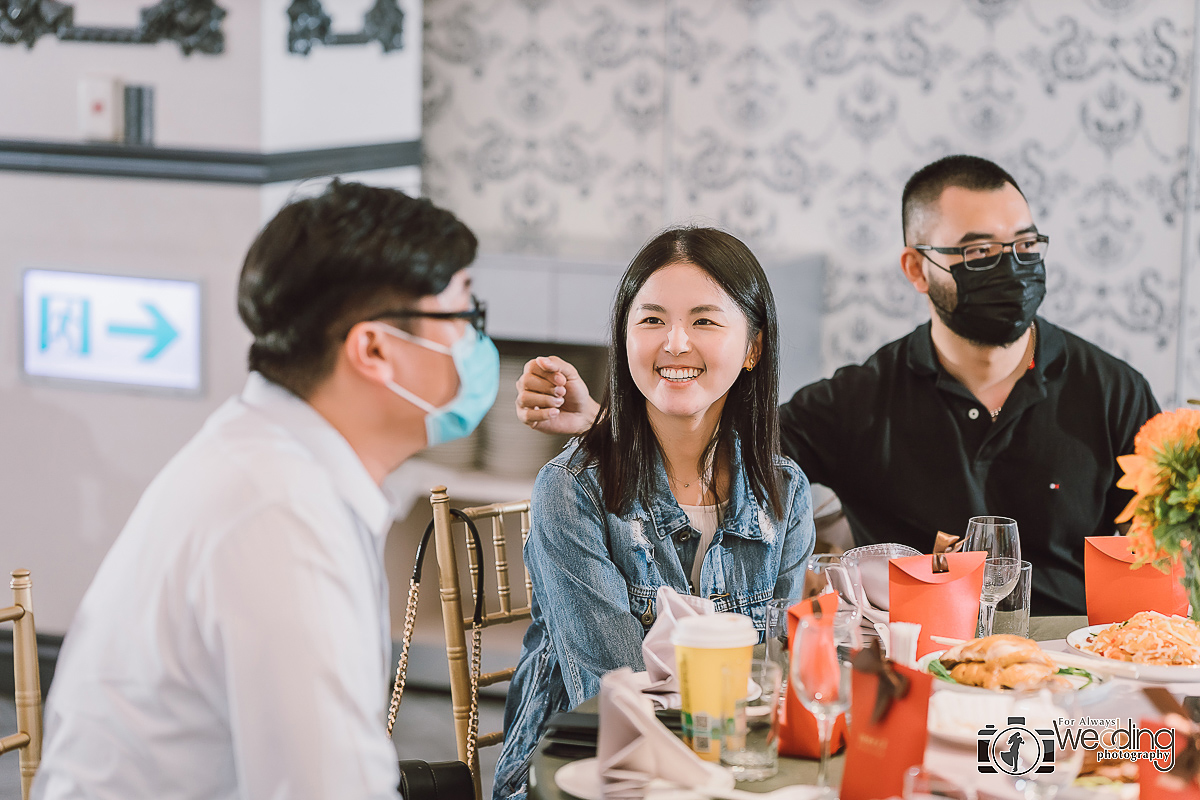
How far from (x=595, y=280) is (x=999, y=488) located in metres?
1.32

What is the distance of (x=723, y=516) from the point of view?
1960 millimetres

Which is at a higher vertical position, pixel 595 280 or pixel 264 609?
pixel 595 280

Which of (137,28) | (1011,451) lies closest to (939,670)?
(1011,451)

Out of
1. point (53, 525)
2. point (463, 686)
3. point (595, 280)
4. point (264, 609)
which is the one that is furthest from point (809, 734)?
point (53, 525)

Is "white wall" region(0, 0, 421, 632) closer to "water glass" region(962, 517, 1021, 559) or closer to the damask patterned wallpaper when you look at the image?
the damask patterned wallpaper

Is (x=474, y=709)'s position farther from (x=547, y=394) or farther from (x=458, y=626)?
(x=547, y=394)

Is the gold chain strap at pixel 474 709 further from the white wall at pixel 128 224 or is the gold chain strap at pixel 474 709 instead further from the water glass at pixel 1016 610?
the white wall at pixel 128 224

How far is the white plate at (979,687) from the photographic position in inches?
56.3

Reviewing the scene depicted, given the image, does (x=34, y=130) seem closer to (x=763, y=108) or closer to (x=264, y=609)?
(x=763, y=108)

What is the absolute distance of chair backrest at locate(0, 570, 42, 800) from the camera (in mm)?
1750

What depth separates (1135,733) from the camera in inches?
53.0

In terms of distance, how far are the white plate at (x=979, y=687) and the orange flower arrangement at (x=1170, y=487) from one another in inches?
6.2

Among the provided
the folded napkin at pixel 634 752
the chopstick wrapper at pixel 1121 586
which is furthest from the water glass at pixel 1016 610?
the folded napkin at pixel 634 752

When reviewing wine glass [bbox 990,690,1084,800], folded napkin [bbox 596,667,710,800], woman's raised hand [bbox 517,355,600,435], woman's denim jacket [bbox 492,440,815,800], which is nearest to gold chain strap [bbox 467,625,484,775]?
woman's denim jacket [bbox 492,440,815,800]
